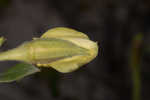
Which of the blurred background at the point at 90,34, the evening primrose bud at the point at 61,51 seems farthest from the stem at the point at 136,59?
the blurred background at the point at 90,34

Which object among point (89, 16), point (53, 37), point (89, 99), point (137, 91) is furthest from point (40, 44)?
point (89, 16)

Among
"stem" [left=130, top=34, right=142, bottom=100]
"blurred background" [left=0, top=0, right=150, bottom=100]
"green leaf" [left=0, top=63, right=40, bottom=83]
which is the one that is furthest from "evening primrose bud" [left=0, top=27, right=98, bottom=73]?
"blurred background" [left=0, top=0, right=150, bottom=100]

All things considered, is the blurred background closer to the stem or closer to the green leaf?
the stem

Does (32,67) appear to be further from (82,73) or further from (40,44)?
(82,73)

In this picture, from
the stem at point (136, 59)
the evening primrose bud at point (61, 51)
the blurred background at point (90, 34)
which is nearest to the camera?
the evening primrose bud at point (61, 51)

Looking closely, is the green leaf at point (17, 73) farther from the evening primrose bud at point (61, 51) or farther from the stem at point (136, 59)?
the stem at point (136, 59)

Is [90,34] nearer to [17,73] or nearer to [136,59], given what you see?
[136,59]
